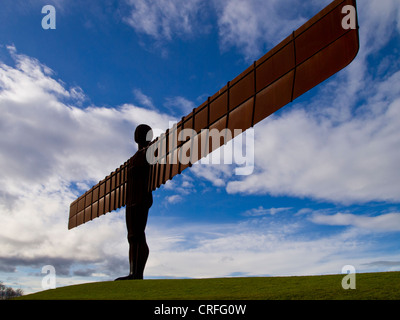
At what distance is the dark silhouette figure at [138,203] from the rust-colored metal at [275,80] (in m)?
1.24

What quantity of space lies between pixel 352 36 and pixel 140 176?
315 inches

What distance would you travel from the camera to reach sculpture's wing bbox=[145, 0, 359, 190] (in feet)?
22.9

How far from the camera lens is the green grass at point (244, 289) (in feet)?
23.5

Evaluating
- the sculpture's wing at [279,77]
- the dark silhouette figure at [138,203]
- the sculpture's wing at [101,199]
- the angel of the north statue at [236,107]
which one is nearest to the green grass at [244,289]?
the dark silhouette figure at [138,203]

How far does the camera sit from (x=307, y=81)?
24.4 ft

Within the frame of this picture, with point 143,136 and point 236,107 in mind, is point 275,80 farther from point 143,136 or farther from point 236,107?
point 143,136

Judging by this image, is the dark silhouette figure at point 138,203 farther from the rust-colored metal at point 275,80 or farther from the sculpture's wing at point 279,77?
the sculpture's wing at point 279,77

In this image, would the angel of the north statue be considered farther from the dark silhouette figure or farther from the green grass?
the green grass

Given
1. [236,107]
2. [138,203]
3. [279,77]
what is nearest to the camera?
[279,77]

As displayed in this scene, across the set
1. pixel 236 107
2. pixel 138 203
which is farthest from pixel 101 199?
pixel 236 107

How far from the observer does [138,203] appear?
12078 mm

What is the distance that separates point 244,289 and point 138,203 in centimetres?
475

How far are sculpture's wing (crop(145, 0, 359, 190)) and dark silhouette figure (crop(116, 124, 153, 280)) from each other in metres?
2.28
